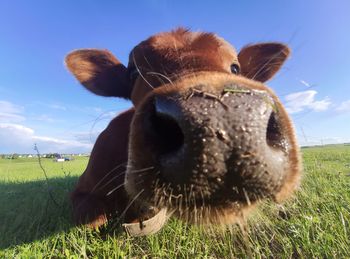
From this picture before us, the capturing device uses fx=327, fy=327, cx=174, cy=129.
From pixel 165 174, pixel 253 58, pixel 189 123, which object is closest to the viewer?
pixel 189 123

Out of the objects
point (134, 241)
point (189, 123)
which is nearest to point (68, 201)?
point (134, 241)

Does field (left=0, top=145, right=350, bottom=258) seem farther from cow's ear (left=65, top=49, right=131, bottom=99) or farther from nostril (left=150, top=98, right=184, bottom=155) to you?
cow's ear (left=65, top=49, right=131, bottom=99)

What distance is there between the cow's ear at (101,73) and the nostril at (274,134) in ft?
9.81

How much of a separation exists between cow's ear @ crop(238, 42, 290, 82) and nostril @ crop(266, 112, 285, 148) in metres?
3.35

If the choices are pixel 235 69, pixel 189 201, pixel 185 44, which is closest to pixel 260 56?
pixel 235 69

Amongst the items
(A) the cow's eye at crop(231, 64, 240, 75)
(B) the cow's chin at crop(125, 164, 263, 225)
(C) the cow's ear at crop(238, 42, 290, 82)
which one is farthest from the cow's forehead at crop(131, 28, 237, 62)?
(B) the cow's chin at crop(125, 164, 263, 225)

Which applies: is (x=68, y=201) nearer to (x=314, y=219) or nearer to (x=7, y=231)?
(x=7, y=231)

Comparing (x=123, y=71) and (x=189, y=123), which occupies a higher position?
(x=123, y=71)

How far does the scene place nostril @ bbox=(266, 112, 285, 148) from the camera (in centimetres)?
202

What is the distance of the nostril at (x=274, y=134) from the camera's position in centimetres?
202

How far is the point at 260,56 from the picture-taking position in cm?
541

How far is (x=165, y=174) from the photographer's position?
6.32 ft

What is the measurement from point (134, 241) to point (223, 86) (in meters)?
2.23

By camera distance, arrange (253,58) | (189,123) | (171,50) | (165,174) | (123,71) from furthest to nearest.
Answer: (253,58)
(123,71)
(171,50)
(165,174)
(189,123)
